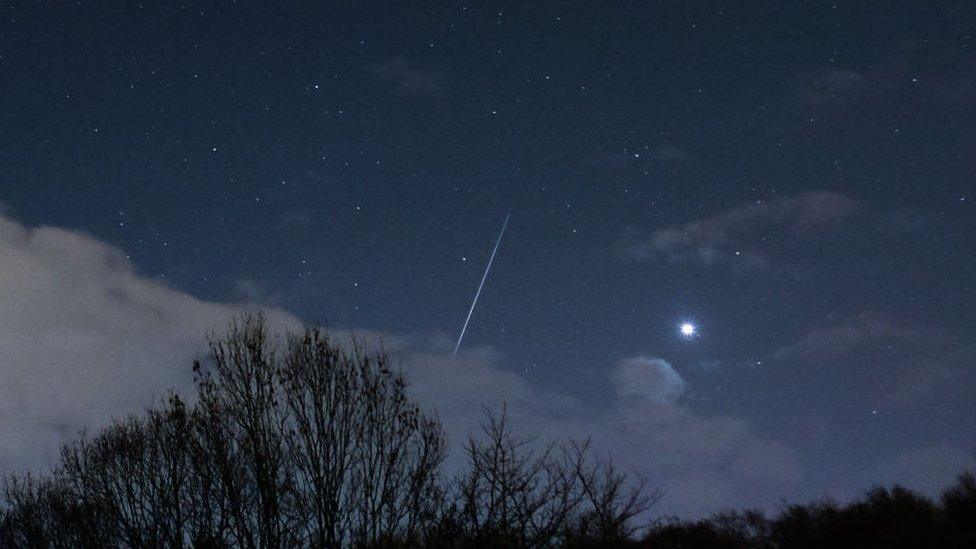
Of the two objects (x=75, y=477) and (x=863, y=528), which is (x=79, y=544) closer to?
(x=75, y=477)

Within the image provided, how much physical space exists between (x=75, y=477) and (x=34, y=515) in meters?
7.16

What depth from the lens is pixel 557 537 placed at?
23.9m

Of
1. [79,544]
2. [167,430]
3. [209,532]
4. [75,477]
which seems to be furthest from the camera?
[79,544]

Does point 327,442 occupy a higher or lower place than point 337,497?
higher

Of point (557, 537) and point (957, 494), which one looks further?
point (557, 537)

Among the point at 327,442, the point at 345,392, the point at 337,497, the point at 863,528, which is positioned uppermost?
the point at 345,392

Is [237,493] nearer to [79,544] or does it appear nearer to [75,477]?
[75,477]

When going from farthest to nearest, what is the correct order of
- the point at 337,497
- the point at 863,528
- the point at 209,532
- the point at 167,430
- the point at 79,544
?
the point at 79,544 < the point at 863,528 < the point at 167,430 < the point at 209,532 < the point at 337,497

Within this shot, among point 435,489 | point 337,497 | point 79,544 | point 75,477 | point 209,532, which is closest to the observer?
point 337,497

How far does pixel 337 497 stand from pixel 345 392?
2.36 metres

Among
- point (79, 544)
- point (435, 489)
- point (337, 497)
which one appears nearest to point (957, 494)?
point (435, 489)

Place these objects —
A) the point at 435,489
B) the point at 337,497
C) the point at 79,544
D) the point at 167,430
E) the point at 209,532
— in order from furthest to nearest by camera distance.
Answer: the point at 79,544
the point at 167,430
the point at 209,532
the point at 435,489
the point at 337,497

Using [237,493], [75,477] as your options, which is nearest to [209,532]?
[237,493]

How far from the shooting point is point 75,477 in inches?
979
